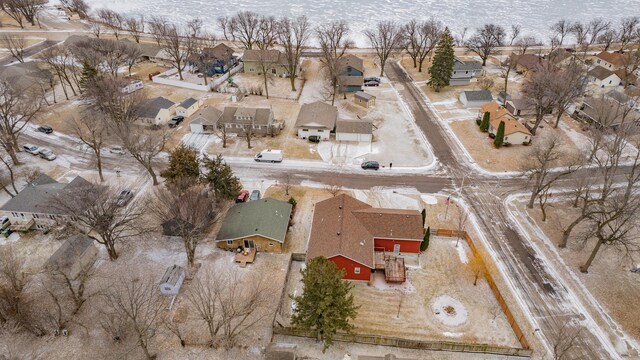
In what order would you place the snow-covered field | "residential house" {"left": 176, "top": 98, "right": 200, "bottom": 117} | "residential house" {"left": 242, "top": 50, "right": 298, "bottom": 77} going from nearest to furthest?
"residential house" {"left": 176, "top": 98, "right": 200, "bottom": 117} < "residential house" {"left": 242, "top": 50, "right": 298, "bottom": 77} < the snow-covered field

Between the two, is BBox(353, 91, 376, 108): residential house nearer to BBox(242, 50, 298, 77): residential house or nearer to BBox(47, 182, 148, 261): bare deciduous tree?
BBox(242, 50, 298, 77): residential house

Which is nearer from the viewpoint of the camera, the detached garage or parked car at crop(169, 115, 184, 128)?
the detached garage

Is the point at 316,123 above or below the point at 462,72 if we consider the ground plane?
below

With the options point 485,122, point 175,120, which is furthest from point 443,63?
point 175,120

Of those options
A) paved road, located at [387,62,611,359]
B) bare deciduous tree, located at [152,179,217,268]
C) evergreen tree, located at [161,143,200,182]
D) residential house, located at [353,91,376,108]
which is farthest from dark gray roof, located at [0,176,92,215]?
residential house, located at [353,91,376,108]

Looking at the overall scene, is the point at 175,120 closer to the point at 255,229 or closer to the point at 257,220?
the point at 257,220

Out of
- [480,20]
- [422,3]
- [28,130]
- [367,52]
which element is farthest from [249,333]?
[422,3]
